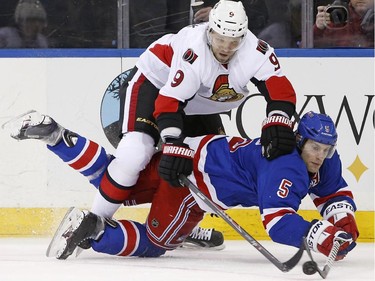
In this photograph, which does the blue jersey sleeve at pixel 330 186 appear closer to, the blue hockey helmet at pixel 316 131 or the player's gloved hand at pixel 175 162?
the blue hockey helmet at pixel 316 131

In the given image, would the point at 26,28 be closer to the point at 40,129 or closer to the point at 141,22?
the point at 141,22

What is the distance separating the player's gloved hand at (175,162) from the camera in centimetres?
463

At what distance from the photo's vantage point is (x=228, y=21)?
462 centimetres

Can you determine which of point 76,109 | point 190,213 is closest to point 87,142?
point 190,213

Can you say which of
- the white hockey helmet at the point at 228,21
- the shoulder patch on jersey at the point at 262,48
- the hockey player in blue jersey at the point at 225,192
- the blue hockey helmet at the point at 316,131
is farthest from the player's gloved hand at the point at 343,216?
the white hockey helmet at the point at 228,21

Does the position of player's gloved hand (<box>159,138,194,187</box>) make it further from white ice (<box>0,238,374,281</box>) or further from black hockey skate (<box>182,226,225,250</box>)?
black hockey skate (<box>182,226,225,250</box>)

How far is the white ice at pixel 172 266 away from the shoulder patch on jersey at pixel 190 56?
Answer: 0.78 meters

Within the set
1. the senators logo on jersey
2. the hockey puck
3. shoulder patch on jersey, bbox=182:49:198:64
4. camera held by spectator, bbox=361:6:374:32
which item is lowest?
→ the hockey puck

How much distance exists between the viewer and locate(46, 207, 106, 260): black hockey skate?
4.74m

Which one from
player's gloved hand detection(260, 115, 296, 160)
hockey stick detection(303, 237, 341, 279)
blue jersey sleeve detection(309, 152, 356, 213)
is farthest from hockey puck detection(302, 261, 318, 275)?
blue jersey sleeve detection(309, 152, 356, 213)

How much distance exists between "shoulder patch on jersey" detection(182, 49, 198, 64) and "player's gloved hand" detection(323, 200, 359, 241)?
2.55ft

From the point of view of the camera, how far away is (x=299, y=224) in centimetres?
434

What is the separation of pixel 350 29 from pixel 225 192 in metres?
1.72

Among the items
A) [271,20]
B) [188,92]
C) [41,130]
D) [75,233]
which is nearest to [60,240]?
[75,233]
